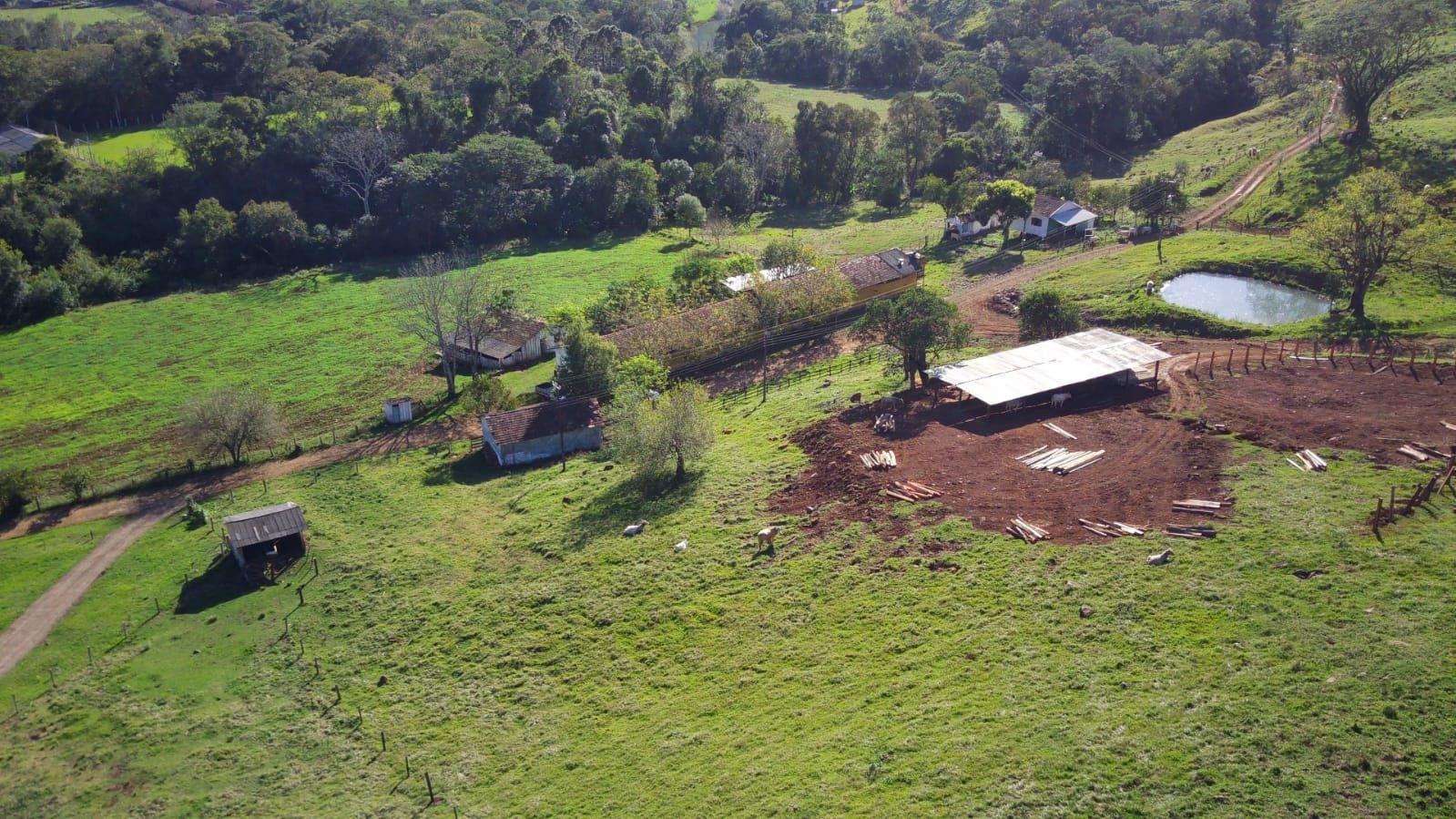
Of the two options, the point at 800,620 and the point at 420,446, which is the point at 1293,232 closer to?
the point at 800,620

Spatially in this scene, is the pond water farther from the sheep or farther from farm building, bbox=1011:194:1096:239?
the sheep

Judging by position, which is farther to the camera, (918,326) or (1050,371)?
(918,326)

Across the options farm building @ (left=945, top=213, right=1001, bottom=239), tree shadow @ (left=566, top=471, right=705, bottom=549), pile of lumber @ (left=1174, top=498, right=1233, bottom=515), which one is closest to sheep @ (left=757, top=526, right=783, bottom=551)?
tree shadow @ (left=566, top=471, right=705, bottom=549)

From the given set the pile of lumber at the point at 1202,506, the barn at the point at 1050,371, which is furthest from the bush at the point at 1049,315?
the pile of lumber at the point at 1202,506

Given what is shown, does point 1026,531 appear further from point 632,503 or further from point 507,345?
point 507,345

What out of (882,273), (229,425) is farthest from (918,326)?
(229,425)

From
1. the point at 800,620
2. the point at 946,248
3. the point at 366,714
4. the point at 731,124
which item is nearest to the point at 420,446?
the point at 366,714

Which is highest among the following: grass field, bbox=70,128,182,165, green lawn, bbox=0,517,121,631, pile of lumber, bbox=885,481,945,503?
grass field, bbox=70,128,182,165
